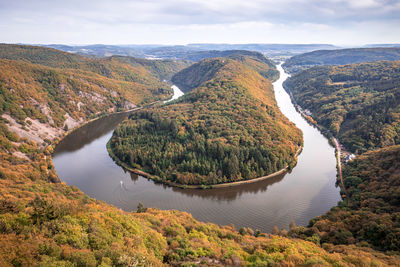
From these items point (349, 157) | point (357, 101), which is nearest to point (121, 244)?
point (349, 157)

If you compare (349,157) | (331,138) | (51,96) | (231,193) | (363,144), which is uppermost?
(51,96)

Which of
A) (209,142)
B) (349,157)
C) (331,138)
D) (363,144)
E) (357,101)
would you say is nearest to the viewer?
(209,142)

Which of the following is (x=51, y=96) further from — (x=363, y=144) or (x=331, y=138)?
(x=363, y=144)

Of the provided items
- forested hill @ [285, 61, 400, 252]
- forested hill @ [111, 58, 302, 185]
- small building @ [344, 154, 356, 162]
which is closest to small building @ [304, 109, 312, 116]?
forested hill @ [285, 61, 400, 252]

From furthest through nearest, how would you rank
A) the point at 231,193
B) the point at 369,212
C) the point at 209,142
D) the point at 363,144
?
the point at 363,144 → the point at 209,142 → the point at 231,193 → the point at 369,212

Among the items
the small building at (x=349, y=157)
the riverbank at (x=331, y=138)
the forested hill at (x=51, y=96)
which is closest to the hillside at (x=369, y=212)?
the riverbank at (x=331, y=138)

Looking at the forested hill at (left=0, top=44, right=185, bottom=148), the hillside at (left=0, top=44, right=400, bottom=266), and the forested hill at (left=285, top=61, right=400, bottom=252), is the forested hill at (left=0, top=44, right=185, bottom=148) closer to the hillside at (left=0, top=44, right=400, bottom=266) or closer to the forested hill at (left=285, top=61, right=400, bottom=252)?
the hillside at (left=0, top=44, right=400, bottom=266)
